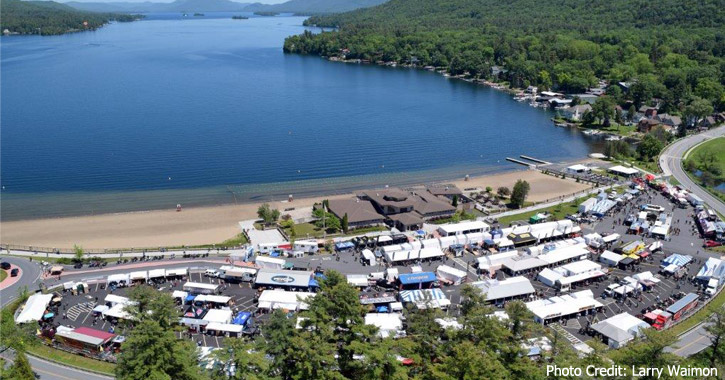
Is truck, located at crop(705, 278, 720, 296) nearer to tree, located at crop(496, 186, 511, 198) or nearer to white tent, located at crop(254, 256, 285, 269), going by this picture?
tree, located at crop(496, 186, 511, 198)

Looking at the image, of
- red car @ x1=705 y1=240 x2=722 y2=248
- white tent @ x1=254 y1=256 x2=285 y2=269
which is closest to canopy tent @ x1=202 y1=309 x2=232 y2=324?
white tent @ x1=254 y1=256 x2=285 y2=269

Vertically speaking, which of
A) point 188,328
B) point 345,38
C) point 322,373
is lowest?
point 188,328

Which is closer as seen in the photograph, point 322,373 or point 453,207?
point 322,373

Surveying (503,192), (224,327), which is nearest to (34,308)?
(224,327)

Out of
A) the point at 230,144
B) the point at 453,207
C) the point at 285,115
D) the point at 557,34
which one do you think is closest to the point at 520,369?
the point at 453,207

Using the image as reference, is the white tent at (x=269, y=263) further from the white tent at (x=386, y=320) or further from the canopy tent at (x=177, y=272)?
the white tent at (x=386, y=320)

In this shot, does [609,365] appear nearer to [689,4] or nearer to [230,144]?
[230,144]

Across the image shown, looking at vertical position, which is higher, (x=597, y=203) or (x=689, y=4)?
(x=689, y=4)
